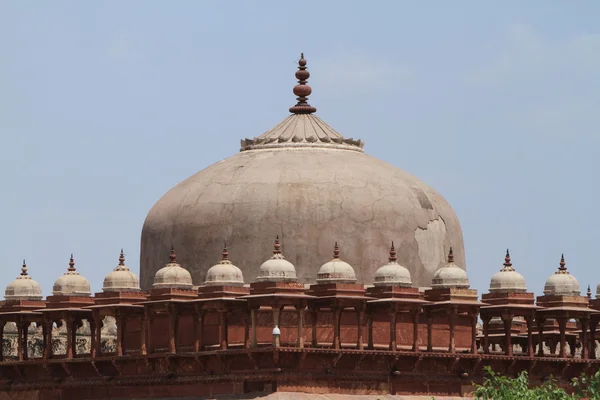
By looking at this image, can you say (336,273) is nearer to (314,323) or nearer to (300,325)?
(314,323)

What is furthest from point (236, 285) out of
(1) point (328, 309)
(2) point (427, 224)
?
(2) point (427, 224)

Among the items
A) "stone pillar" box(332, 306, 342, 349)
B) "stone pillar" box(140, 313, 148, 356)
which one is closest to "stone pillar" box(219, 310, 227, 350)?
"stone pillar" box(140, 313, 148, 356)

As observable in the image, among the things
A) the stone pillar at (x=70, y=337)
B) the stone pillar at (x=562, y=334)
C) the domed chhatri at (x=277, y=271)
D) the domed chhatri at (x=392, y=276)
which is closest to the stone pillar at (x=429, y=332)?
the domed chhatri at (x=392, y=276)

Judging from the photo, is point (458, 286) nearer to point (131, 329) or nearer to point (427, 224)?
point (427, 224)

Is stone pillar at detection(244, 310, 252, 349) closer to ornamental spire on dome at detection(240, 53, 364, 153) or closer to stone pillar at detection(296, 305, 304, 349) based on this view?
stone pillar at detection(296, 305, 304, 349)

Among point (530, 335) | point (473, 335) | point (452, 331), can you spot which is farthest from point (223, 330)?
point (530, 335)

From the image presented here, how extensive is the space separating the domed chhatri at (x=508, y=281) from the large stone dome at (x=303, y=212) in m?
2.07

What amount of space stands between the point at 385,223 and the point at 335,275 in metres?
3.69

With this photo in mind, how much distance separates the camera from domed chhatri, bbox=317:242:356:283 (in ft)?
198

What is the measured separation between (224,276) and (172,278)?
156cm

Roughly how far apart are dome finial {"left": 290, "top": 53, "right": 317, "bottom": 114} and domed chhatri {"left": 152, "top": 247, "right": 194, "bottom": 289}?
22.9ft

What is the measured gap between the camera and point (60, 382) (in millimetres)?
65188

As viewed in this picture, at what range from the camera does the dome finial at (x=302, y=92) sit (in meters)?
67.1

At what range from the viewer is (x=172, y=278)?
61656 millimetres
